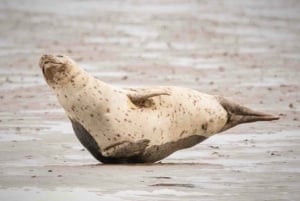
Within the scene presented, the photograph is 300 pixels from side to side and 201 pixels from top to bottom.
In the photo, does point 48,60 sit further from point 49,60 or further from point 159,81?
point 159,81

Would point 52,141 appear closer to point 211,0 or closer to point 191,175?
point 191,175

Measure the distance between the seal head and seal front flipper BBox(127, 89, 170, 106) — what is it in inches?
21.2

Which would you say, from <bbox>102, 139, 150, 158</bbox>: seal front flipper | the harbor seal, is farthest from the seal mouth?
<bbox>102, 139, 150, 158</bbox>: seal front flipper

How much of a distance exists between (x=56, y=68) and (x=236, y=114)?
1.84 metres

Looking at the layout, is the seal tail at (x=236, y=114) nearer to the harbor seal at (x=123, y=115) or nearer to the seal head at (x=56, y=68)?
the harbor seal at (x=123, y=115)

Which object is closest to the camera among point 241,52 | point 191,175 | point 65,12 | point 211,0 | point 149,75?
point 191,175

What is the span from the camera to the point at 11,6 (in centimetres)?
2786

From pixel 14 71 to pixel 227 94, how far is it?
12.8 feet

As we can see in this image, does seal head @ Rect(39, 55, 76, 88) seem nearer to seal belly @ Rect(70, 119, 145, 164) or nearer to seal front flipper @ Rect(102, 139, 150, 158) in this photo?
seal belly @ Rect(70, 119, 145, 164)

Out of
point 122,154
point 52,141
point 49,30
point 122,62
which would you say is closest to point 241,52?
point 122,62

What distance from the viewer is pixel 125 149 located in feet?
32.4

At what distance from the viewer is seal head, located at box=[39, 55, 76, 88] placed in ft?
31.8

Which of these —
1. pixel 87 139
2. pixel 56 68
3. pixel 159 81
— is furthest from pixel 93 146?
pixel 159 81

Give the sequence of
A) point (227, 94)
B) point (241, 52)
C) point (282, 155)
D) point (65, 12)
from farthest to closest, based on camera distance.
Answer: point (65, 12), point (241, 52), point (227, 94), point (282, 155)
